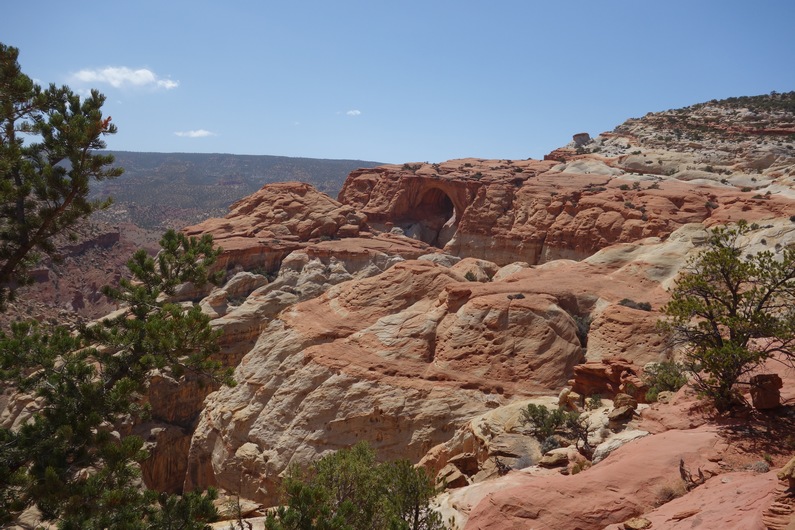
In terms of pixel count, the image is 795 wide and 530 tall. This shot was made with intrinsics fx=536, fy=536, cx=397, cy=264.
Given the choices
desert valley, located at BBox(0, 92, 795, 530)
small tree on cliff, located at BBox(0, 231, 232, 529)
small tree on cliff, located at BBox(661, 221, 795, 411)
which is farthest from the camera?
small tree on cliff, located at BBox(661, 221, 795, 411)

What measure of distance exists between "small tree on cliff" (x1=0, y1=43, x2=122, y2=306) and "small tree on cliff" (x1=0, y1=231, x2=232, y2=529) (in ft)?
5.17

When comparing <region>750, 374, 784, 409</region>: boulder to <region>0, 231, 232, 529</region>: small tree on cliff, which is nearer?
<region>0, 231, 232, 529</region>: small tree on cliff

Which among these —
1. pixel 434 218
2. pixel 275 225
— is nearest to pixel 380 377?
pixel 275 225

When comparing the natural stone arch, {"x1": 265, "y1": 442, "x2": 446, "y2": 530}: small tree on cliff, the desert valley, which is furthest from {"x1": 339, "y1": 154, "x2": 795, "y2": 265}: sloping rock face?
{"x1": 265, "y1": 442, "x2": 446, "y2": 530}: small tree on cliff

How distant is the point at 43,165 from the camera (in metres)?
10.9

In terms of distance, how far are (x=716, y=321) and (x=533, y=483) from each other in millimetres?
5499

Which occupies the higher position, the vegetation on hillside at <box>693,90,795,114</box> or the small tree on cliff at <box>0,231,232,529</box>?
the vegetation on hillside at <box>693,90,795,114</box>

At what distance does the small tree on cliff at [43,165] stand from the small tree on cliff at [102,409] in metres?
1.58

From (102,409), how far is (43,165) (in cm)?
508

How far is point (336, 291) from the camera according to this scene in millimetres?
26156

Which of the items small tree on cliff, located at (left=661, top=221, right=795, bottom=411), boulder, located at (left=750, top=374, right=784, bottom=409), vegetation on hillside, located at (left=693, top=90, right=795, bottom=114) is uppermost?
vegetation on hillside, located at (left=693, top=90, right=795, bottom=114)

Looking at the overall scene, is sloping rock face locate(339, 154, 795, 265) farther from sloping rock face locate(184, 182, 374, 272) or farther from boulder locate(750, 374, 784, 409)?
boulder locate(750, 374, 784, 409)

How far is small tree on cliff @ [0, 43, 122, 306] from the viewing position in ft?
34.6

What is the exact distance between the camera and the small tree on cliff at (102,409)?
9148 millimetres
